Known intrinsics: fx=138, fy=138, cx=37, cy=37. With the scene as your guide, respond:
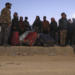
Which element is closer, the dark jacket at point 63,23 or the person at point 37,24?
the dark jacket at point 63,23

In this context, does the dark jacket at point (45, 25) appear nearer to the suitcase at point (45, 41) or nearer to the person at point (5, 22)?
the suitcase at point (45, 41)

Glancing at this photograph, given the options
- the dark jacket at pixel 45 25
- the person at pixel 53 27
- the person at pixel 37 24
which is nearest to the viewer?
the person at pixel 37 24

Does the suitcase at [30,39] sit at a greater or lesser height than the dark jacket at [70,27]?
lesser

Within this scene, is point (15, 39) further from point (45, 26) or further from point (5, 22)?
point (45, 26)

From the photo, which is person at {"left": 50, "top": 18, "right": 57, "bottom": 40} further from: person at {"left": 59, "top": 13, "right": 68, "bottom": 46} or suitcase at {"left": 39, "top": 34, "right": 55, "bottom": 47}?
suitcase at {"left": 39, "top": 34, "right": 55, "bottom": 47}

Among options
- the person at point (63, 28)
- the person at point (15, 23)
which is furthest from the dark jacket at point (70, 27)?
the person at point (15, 23)

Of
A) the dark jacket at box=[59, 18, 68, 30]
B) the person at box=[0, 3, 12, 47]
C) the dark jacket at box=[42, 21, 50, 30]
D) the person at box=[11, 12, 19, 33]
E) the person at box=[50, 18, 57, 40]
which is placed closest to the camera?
the person at box=[0, 3, 12, 47]

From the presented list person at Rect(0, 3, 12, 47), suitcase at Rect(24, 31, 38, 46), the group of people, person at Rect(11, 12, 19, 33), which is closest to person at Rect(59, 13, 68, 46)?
the group of people

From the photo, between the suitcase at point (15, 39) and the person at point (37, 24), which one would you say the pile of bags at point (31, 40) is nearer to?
the suitcase at point (15, 39)

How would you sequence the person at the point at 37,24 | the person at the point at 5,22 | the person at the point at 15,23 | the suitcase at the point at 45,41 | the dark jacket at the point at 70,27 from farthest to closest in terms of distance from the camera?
the person at the point at 37,24 → the dark jacket at the point at 70,27 → the person at the point at 15,23 → the suitcase at the point at 45,41 → the person at the point at 5,22

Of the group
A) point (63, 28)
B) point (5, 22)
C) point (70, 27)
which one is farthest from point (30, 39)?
point (70, 27)

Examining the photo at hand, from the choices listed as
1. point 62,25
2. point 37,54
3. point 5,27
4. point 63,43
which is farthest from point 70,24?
point 5,27

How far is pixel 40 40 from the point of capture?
6.57 metres

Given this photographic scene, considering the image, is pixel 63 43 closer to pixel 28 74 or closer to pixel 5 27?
pixel 5 27
